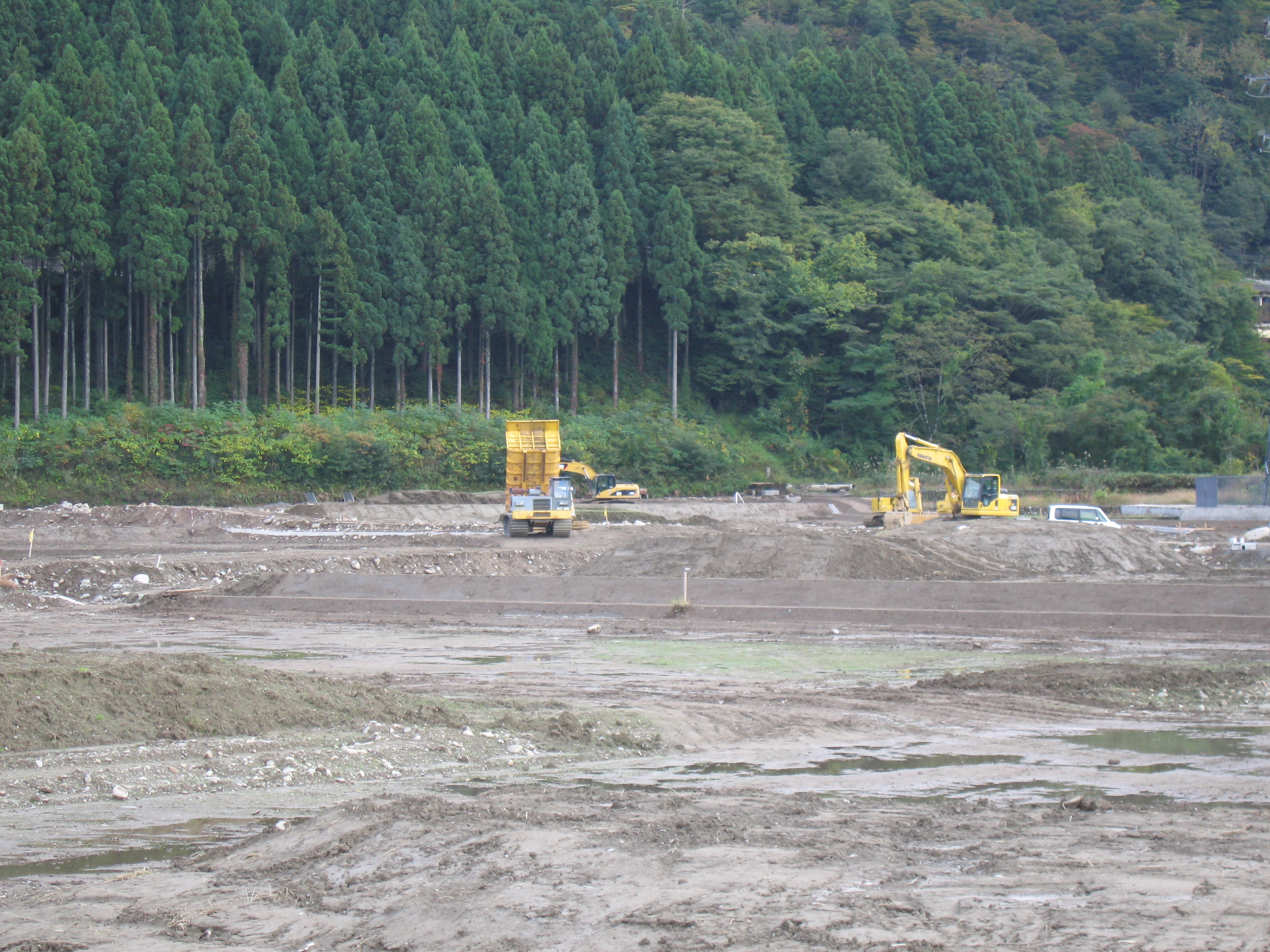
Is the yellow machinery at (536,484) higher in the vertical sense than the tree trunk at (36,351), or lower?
lower

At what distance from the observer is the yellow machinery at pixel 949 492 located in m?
35.4

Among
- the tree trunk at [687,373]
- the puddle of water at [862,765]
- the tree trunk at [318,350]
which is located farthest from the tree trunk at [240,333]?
the puddle of water at [862,765]

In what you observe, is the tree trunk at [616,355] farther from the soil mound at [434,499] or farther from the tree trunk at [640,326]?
the soil mound at [434,499]

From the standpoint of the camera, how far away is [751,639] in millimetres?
20531

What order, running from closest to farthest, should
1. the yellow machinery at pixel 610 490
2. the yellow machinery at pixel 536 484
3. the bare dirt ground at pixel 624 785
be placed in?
the bare dirt ground at pixel 624 785
the yellow machinery at pixel 536 484
the yellow machinery at pixel 610 490

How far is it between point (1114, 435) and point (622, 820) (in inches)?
2113

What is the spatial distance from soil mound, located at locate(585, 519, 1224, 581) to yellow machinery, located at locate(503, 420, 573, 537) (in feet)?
11.7

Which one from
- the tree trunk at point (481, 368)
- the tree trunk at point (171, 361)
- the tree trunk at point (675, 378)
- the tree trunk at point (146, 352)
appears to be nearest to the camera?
the tree trunk at point (146, 352)

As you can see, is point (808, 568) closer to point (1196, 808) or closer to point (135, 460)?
point (1196, 808)

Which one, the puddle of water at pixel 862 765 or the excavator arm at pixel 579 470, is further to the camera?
the excavator arm at pixel 579 470

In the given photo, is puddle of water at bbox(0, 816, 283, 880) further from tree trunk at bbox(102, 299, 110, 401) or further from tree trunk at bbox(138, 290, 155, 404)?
tree trunk at bbox(102, 299, 110, 401)

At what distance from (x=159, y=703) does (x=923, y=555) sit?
763 inches

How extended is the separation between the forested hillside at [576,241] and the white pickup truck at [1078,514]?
2080 cm

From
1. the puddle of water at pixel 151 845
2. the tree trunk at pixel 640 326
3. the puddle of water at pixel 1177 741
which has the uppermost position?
the tree trunk at pixel 640 326
